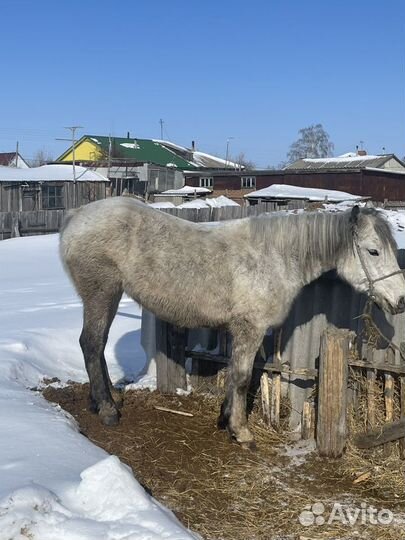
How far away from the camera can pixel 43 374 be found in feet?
21.1

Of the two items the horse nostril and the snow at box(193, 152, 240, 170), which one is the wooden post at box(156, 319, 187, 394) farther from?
the snow at box(193, 152, 240, 170)

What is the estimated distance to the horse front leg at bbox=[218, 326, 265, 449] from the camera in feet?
16.7

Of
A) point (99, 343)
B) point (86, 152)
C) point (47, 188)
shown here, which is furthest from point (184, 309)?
point (86, 152)

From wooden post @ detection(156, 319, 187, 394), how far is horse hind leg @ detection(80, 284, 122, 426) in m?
0.79

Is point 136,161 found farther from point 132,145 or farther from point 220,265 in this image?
point 220,265

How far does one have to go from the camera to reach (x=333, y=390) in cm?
483

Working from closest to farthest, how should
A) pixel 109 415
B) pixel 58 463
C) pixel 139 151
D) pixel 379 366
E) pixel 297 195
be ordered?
pixel 58 463 < pixel 379 366 < pixel 109 415 < pixel 297 195 < pixel 139 151

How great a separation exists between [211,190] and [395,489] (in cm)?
4796

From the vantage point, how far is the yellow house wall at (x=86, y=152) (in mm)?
60625

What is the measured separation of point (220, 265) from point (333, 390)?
1.43 meters

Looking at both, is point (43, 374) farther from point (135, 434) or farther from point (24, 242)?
point (24, 242)

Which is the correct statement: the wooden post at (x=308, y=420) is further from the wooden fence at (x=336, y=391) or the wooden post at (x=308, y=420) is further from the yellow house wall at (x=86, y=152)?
the yellow house wall at (x=86, y=152)

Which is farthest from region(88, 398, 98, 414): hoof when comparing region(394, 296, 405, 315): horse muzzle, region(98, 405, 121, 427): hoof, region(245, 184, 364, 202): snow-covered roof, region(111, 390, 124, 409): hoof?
region(245, 184, 364, 202): snow-covered roof

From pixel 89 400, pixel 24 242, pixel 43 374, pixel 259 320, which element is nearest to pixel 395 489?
pixel 259 320
